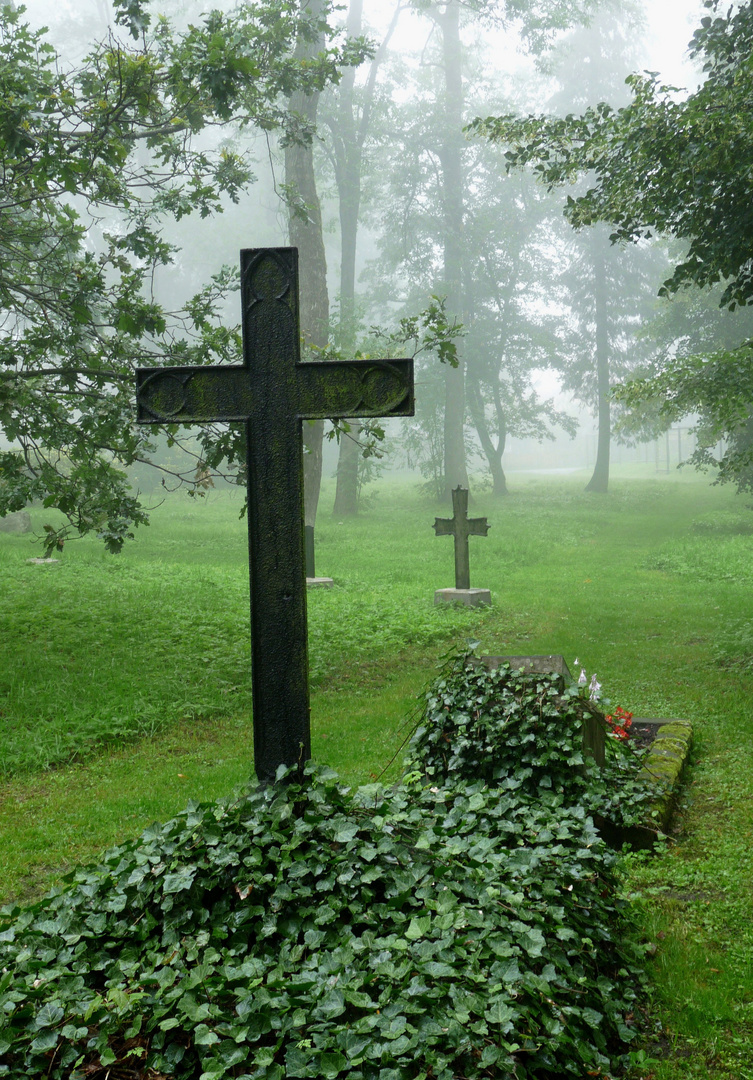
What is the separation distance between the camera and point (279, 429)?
336cm

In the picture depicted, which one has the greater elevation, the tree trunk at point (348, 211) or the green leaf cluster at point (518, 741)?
the tree trunk at point (348, 211)

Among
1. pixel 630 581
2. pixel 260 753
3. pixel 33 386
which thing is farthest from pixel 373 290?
pixel 260 753

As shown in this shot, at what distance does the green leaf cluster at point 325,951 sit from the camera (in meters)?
2.21

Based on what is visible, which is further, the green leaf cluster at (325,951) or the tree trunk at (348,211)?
the tree trunk at (348,211)

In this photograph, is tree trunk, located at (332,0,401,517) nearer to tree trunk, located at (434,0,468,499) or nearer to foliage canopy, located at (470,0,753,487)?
tree trunk, located at (434,0,468,499)

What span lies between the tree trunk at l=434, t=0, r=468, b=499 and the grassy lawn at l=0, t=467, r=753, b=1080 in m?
9.66

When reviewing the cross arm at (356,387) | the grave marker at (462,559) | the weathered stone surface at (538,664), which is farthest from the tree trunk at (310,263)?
the cross arm at (356,387)

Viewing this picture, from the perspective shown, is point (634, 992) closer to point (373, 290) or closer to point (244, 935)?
point (244, 935)

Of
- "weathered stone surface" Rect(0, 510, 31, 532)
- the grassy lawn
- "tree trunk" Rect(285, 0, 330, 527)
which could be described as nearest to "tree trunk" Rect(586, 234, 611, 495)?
the grassy lawn

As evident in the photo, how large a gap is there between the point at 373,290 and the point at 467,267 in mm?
4866

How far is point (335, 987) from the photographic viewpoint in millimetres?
2320

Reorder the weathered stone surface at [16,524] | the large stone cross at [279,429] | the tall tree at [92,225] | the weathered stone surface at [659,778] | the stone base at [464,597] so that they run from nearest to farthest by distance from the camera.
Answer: the large stone cross at [279,429], the weathered stone surface at [659,778], the tall tree at [92,225], the stone base at [464,597], the weathered stone surface at [16,524]

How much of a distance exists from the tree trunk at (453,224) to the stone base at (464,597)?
15.1 metres

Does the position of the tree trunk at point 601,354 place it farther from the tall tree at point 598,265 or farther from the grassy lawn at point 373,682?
the grassy lawn at point 373,682
